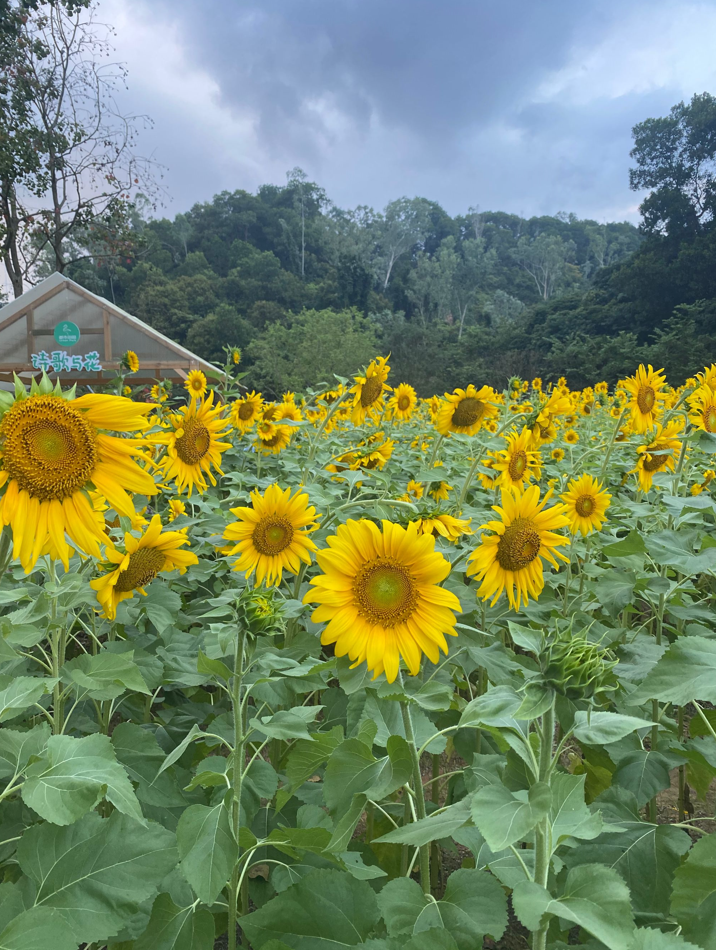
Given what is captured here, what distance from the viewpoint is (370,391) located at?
330 centimetres

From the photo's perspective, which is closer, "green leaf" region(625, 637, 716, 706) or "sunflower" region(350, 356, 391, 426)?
"green leaf" region(625, 637, 716, 706)

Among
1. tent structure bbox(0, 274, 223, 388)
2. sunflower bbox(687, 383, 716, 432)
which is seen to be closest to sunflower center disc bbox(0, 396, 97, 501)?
sunflower bbox(687, 383, 716, 432)

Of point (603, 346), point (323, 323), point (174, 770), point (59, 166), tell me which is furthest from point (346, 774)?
point (323, 323)

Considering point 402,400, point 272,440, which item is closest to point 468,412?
point 272,440

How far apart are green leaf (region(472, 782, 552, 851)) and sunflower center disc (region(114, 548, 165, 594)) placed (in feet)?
3.26

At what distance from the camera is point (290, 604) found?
1268mm

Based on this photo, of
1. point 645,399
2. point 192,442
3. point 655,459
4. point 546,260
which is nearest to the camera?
point 192,442

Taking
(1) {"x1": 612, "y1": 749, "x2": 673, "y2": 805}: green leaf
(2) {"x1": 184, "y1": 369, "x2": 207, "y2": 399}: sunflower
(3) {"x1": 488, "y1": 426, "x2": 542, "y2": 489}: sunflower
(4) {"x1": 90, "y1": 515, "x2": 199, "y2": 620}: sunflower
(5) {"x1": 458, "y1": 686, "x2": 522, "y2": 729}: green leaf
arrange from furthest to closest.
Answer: (2) {"x1": 184, "y1": 369, "x2": 207, "y2": 399}: sunflower, (3) {"x1": 488, "y1": 426, "x2": 542, "y2": 489}: sunflower, (4) {"x1": 90, "y1": 515, "x2": 199, "y2": 620}: sunflower, (1) {"x1": 612, "y1": 749, "x2": 673, "y2": 805}: green leaf, (5) {"x1": 458, "y1": 686, "x2": 522, "y2": 729}: green leaf

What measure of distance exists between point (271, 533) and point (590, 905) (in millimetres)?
1049

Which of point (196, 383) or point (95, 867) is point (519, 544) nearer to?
point (95, 867)

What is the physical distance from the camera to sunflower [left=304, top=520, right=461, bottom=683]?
3.55 ft

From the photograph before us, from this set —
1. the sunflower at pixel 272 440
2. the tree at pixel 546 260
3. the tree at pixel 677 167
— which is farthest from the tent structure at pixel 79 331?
the tree at pixel 546 260

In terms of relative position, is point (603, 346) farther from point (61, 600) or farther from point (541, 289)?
point (541, 289)

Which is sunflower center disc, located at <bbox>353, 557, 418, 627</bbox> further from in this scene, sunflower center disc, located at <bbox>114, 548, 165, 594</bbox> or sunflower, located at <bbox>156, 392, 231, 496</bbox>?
sunflower, located at <bbox>156, 392, 231, 496</bbox>
